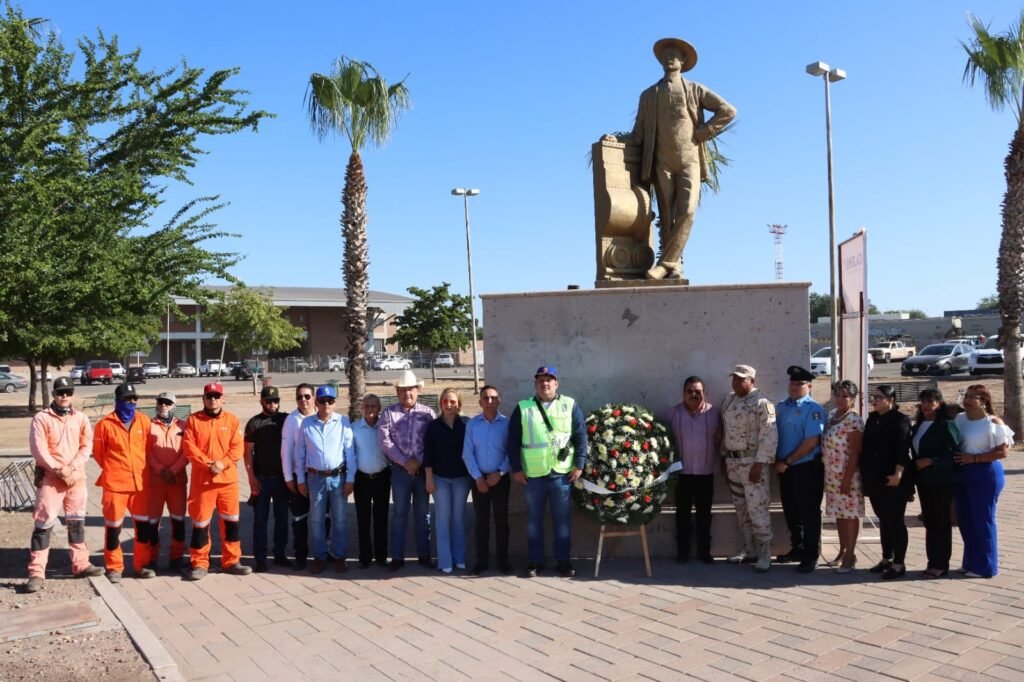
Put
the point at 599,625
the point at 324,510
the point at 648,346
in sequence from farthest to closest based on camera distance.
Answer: the point at 648,346 < the point at 324,510 < the point at 599,625

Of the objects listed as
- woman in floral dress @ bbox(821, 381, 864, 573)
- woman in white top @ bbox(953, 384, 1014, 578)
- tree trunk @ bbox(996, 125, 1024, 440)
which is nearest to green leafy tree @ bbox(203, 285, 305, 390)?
tree trunk @ bbox(996, 125, 1024, 440)

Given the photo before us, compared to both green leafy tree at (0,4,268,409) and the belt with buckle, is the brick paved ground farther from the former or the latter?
green leafy tree at (0,4,268,409)

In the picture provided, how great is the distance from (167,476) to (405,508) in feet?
6.83

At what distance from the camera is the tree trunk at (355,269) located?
20.5 meters

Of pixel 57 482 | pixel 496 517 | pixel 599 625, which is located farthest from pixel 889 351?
pixel 57 482

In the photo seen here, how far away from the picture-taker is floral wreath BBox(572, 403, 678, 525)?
705 centimetres

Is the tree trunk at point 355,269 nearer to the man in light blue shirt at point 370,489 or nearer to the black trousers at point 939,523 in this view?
the man in light blue shirt at point 370,489

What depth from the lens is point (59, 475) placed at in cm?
702

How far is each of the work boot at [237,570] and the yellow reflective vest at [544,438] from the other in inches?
100

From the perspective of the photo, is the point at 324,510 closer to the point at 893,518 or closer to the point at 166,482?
the point at 166,482

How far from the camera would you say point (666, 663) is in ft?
16.3

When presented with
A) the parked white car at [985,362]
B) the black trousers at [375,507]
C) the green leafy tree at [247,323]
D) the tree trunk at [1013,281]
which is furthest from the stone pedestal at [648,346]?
the green leafy tree at [247,323]

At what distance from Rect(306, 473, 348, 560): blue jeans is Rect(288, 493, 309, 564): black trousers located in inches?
3.5

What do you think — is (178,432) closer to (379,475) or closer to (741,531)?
(379,475)
